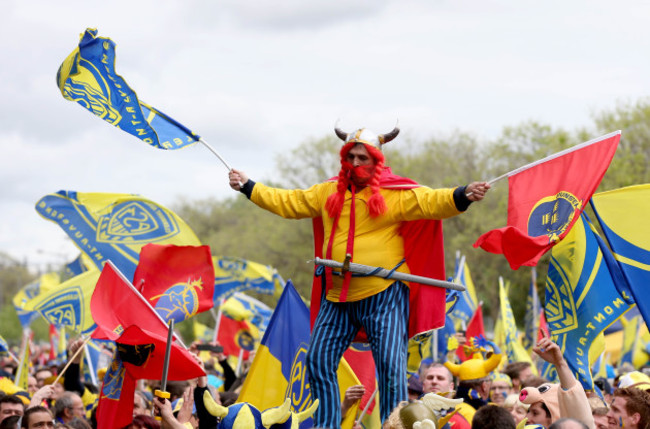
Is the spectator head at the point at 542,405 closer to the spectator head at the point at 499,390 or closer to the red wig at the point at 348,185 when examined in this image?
the red wig at the point at 348,185

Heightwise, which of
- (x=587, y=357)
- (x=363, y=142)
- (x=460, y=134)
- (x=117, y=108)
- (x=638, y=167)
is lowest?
(x=587, y=357)

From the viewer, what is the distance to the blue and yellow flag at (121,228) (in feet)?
30.8

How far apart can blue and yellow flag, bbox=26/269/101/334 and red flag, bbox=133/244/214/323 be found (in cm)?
350

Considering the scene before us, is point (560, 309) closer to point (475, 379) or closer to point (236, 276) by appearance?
point (475, 379)

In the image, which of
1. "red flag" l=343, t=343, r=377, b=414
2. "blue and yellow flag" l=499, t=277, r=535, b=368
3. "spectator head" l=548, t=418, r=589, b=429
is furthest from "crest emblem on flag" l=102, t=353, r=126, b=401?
"blue and yellow flag" l=499, t=277, r=535, b=368

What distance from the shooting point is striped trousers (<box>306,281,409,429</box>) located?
5.61m

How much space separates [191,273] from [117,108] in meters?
1.48

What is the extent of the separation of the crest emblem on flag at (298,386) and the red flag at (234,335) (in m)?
8.20

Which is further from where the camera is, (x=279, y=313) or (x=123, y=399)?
(x=279, y=313)

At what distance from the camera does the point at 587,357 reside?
672 cm

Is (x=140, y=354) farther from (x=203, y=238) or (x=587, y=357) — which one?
(x=203, y=238)

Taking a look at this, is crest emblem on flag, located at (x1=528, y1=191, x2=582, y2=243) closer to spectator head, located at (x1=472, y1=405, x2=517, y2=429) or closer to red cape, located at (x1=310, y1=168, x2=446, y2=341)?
red cape, located at (x1=310, y1=168, x2=446, y2=341)

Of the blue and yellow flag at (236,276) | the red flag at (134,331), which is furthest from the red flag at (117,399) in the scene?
the blue and yellow flag at (236,276)

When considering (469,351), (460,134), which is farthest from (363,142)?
(460,134)
